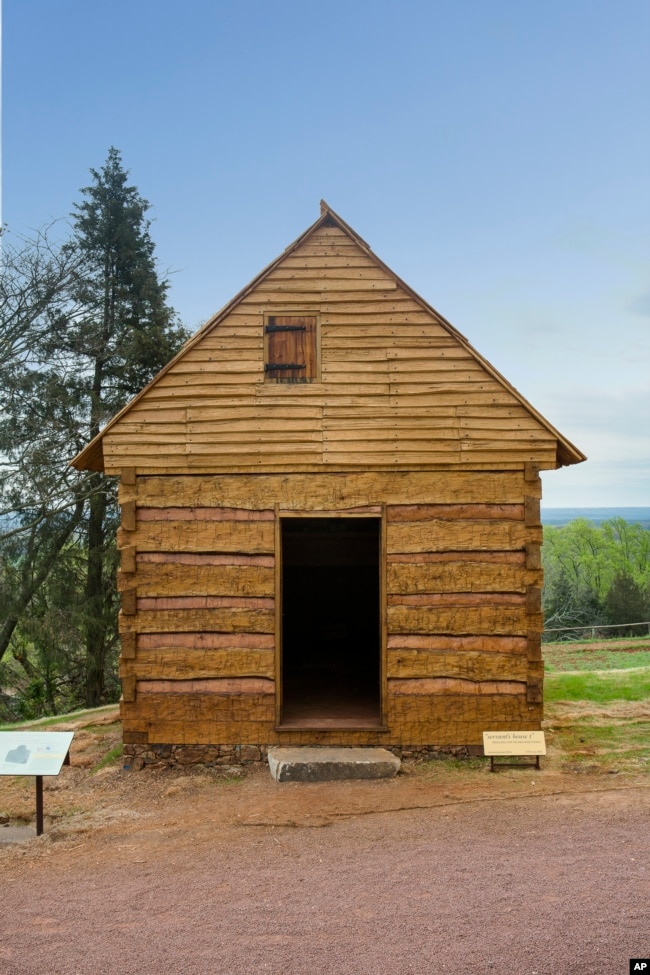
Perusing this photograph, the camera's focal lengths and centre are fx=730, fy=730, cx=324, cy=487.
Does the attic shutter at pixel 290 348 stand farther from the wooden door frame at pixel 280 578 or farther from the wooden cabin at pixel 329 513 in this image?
the wooden door frame at pixel 280 578

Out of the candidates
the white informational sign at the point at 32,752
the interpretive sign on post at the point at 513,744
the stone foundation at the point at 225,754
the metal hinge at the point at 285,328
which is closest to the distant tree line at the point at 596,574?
the interpretive sign on post at the point at 513,744

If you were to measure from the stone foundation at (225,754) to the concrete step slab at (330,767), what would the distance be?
43 cm

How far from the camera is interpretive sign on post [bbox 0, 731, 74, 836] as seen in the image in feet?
26.0

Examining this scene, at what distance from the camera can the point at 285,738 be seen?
9.88m

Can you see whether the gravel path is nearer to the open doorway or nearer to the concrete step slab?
the concrete step slab

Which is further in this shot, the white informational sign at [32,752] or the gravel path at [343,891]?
the white informational sign at [32,752]

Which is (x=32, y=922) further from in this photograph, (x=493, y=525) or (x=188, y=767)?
(x=493, y=525)

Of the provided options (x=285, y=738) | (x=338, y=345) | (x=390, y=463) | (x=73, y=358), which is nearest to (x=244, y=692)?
(x=285, y=738)

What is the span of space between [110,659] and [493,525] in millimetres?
14922

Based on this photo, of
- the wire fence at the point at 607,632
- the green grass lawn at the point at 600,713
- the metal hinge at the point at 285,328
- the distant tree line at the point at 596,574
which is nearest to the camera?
the green grass lawn at the point at 600,713

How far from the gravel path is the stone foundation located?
1.21 metres

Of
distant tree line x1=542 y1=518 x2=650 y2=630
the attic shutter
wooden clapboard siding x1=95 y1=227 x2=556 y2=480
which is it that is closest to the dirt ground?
wooden clapboard siding x1=95 y1=227 x2=556 y2=480

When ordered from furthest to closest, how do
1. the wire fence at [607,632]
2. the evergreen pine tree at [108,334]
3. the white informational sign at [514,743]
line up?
the wire fence at [607,632]
the evergreen pine tree at [108,334]
the white informational sign at [514,743]

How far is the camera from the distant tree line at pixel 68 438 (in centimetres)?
2000
